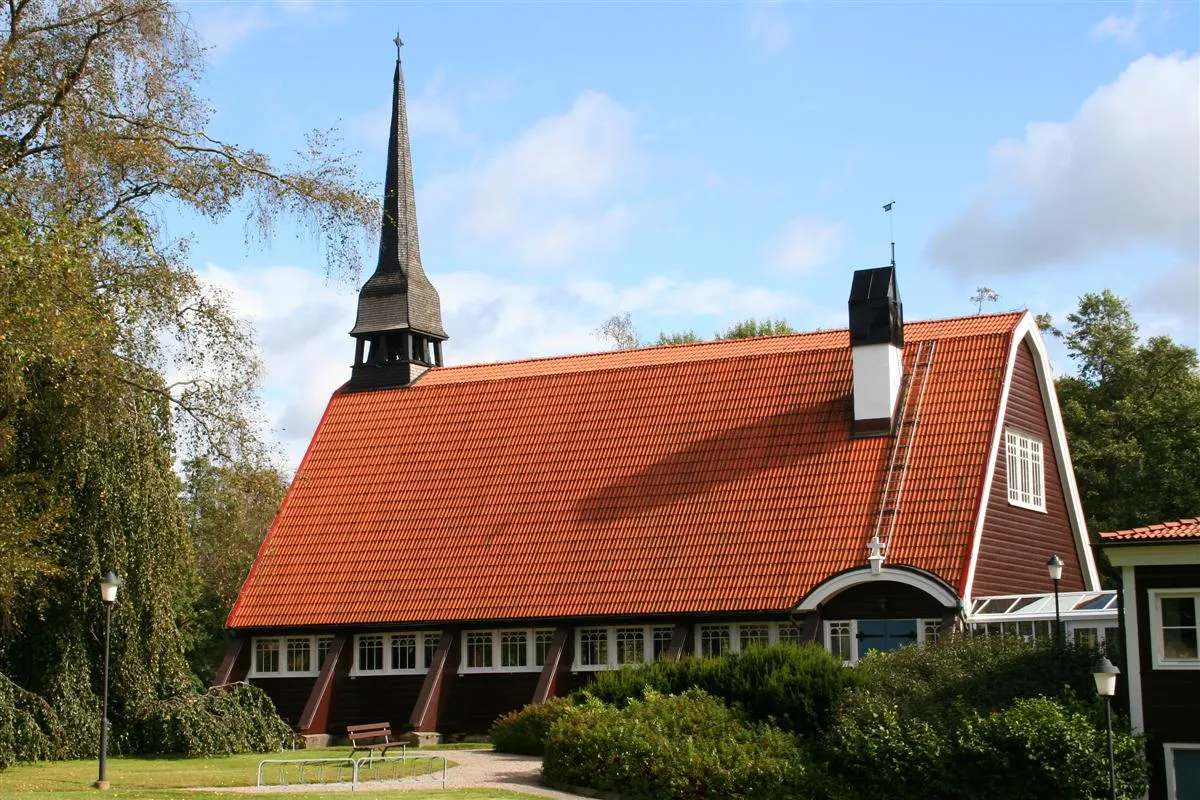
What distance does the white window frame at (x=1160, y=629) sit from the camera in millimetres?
21250

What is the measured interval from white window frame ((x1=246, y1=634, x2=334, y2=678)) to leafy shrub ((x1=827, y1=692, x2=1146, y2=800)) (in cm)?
1467

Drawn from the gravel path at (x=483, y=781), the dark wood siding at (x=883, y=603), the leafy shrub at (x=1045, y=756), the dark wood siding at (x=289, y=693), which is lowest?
the gravel path at (x=483, y=781)

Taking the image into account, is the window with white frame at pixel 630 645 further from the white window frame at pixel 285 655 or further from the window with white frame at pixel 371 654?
the white window frame at pixel 285 655

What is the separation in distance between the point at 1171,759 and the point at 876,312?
476 inches

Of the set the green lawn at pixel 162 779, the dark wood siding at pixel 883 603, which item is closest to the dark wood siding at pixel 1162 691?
the dark wood siding at pixel 883 603

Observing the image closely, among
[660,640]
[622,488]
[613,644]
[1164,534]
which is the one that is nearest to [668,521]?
[622,488]

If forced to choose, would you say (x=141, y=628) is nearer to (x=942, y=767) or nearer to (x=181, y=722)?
(x=181, y=722)

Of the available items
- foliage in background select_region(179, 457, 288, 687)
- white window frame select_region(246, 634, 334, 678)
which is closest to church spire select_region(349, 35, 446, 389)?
foliage in background select_region(179, 457, 288, 687)

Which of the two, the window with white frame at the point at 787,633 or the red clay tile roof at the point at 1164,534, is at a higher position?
Answer: the red clay tile roof at the point at 1164,534

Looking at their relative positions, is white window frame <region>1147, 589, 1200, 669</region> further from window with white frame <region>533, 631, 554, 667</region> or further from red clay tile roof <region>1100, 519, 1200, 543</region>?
window with white frame <region>533, 631, 554, 667</region>

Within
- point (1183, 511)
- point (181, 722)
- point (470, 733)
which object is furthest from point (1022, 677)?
point (1183, 511)

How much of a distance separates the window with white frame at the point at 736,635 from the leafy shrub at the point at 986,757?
6948 millimetres

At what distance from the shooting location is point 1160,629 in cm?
2148

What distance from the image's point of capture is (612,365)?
36500 millimetres
